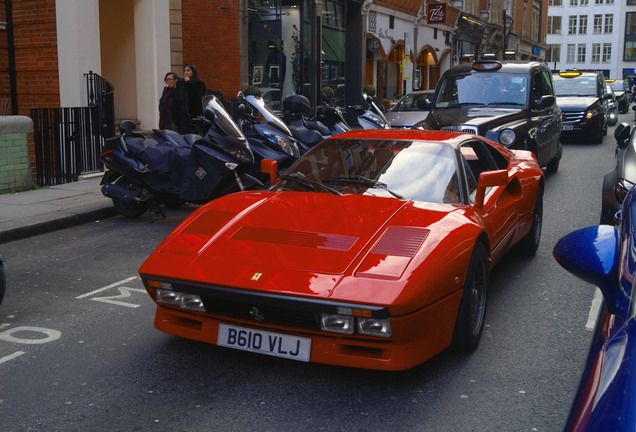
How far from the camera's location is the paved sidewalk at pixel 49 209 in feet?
27.0

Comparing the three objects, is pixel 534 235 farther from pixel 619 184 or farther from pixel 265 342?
pixel 265 342

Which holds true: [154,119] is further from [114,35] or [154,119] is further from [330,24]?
[330,24]

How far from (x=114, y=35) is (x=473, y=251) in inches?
559

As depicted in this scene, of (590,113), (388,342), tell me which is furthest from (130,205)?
(590,113)

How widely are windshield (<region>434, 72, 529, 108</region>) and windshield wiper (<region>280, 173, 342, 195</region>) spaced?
7.22 meters

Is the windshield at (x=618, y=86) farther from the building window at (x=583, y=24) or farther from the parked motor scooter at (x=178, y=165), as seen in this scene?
the building window at (x=583, y=24)

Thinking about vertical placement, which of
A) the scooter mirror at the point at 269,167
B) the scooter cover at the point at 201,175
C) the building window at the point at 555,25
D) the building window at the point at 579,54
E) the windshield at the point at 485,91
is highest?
the building window at the point at 555,25

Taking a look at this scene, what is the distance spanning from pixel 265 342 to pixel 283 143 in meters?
5.24

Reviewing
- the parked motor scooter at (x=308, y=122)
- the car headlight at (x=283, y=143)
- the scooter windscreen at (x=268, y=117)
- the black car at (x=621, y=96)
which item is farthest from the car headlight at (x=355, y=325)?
the black car at (x=621, y=96)

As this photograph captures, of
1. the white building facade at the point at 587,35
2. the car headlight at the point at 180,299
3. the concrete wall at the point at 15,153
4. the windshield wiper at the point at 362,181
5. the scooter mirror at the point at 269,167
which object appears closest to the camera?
the car headlight at the point at 180,299

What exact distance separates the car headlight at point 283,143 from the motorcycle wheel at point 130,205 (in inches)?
69.3

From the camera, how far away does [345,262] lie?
398 cm

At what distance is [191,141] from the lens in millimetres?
9172

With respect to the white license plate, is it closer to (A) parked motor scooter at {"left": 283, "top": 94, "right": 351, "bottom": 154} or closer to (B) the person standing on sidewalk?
(A) parked motor scooter at {"left": 283, "top": 94, "right": 351, "bottom": 154}
